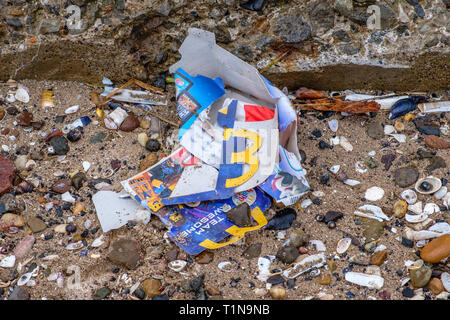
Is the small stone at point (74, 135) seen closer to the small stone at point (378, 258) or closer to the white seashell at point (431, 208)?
the small stone at point (378, 258)

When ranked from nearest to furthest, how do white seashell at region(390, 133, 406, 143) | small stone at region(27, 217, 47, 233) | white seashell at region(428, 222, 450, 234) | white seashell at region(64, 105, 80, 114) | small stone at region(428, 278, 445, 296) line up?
small stone at region(428, 278, 445, 296)
white seashell at region(428, 222, 450, 234)
small stone at region(27, 217, 47, 233)
white seashell at region(390, 133, 406, 143)
white seashell at region(64, 105, 80, 114)

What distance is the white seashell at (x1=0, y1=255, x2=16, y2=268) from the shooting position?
1643mm

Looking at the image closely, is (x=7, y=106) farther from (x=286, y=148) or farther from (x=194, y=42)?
(x=286, y=148)

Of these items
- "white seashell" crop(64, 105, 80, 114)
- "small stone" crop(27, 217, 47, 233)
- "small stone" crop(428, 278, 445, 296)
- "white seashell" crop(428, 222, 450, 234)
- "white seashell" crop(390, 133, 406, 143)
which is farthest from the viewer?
"white seashell" crop(64, 105, 80, 114)

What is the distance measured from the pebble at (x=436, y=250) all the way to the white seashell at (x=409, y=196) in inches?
7.1

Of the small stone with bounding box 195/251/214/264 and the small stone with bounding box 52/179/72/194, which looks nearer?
the small stone with bounding box 195/251/214/264

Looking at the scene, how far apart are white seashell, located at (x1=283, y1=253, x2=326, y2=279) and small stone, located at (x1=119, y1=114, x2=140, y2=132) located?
93cm

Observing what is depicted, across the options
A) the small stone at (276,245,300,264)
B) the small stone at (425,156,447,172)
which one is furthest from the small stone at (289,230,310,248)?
the small stone at (425,156,447,172)

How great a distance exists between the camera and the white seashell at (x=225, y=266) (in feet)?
5.33

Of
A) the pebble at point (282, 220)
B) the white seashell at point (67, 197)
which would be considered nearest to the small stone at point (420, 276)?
the pebble at point (282, 220)

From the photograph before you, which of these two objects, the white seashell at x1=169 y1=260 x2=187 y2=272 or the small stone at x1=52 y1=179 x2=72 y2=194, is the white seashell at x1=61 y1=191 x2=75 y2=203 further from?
the white seashell at x1=169 y1=260 x2=187 y2=272

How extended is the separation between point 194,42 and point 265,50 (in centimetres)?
36

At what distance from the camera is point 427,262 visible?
157 centimetres

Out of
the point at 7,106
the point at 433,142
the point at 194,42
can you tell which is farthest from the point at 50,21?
the point at 433,142
